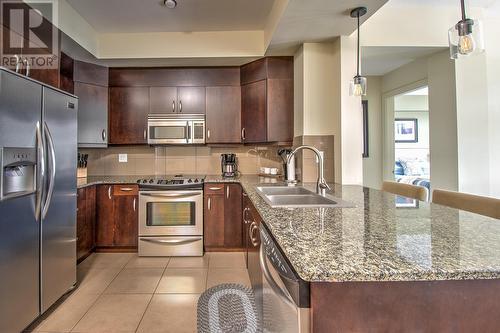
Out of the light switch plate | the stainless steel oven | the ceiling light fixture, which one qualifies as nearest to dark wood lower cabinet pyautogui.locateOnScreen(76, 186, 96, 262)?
the stainless steel oven

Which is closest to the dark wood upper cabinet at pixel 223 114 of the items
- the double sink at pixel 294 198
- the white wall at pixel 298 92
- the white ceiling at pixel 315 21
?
the white wall at pixel 298 92

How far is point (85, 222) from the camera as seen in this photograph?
112 inches

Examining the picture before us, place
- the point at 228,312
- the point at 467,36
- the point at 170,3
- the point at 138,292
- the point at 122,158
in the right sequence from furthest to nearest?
the point at 122,158
the point at 170,3
the point at 138,292
the point at 467,36
the point at 228,312

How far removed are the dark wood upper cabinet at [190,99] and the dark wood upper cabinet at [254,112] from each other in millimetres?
521

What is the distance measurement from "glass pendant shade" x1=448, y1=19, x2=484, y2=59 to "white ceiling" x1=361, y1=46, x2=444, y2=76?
58.8 inches

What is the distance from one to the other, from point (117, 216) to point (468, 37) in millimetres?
3361

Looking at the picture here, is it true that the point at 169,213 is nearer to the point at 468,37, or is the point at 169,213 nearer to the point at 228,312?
the point at 228,312

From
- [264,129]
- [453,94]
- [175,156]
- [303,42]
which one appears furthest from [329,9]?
[175,156]

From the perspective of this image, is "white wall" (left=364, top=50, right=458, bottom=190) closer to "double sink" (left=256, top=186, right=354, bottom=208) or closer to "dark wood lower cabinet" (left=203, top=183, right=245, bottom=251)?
"double sink" (left=256, top=186, right=354, bottom=208)

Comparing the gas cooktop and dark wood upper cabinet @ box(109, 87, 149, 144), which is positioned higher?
dark wood upper cabinet @ box(109, 87, 149, 144)

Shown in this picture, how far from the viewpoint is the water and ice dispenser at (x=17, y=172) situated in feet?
4.81

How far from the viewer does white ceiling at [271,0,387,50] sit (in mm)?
1989

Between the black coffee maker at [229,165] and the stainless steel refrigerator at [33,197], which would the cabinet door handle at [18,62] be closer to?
the stainless steel refrigerator at [33,197]

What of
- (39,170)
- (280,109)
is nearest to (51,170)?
(39,170)
